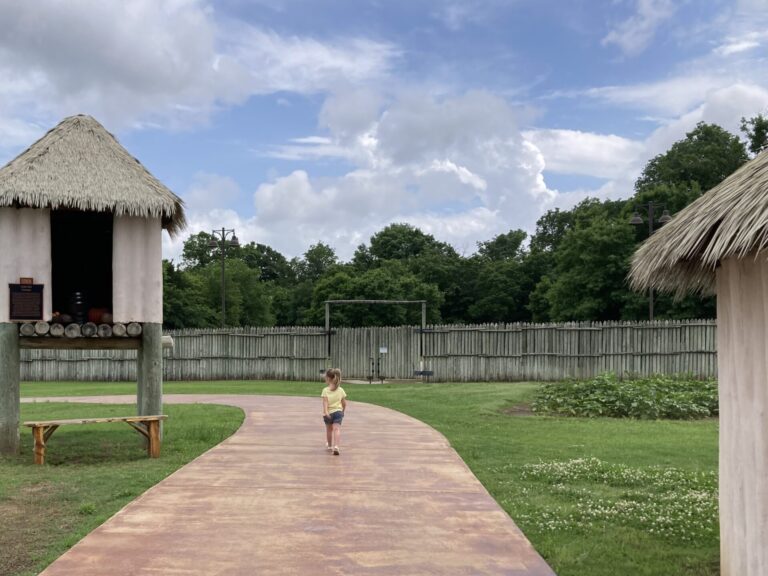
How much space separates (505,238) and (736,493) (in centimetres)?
7682

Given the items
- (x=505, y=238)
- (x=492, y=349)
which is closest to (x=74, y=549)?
(x=492, y=349)

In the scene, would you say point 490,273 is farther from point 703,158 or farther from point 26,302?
point 26,302

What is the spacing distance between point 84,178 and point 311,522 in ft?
23.0

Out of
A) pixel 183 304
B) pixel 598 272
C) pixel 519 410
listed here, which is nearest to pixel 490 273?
pixel 598 272

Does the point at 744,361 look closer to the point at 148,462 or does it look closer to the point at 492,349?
the point at 148,462

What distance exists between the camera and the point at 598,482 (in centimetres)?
918

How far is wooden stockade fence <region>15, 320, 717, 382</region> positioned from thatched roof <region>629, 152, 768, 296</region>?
58.2 feet

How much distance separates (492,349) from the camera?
85.9 ft

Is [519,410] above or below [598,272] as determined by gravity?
below

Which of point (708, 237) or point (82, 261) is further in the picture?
point (82, 261)

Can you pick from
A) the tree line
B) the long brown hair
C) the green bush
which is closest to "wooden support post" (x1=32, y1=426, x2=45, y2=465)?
the long brown hair

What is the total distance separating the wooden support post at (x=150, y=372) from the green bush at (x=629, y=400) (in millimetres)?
8709

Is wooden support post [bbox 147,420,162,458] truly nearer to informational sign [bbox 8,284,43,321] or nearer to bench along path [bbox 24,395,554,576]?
bench along path [bbox 24,395,554,576]

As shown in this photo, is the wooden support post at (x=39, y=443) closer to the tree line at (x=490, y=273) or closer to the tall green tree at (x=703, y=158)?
the tree line at (x=490, y=273)
